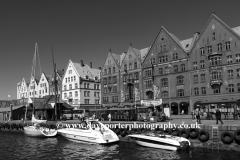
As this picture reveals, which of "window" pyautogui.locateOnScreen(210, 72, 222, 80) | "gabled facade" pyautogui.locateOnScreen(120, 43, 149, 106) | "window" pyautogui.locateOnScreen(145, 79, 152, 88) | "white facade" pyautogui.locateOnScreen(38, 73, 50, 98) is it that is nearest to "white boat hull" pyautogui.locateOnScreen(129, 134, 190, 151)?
"window" pyautogui.locateOnScreen(210, 72, 222, 80)

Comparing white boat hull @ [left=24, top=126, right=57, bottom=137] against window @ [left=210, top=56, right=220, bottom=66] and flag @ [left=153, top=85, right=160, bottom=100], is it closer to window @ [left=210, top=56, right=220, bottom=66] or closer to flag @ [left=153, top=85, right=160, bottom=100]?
flag @ [left=153, top=85, right=160, bottom=100]

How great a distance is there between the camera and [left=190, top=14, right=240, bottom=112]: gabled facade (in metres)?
55.8

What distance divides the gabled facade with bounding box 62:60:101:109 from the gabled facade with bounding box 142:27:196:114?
28325mm

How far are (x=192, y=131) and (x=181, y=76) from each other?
Result: 36421mm

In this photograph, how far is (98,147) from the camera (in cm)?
3125

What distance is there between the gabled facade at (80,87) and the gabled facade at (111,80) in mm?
10290

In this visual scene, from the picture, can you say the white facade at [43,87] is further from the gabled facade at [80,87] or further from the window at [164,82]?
the window at [164,82]

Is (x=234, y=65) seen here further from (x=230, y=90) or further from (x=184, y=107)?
(x=184, y=107)

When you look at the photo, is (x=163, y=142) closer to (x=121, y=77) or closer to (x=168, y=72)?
(x=168, y=72)

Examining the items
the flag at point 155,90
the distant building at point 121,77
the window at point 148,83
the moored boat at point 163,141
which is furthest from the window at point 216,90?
the moored boat at point 163,141

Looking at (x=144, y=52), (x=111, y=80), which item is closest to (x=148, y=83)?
(x=144, y=52)

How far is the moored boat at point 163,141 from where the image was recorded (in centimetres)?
2659

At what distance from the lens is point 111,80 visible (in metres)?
82.0

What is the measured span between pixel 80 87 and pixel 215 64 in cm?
4982
